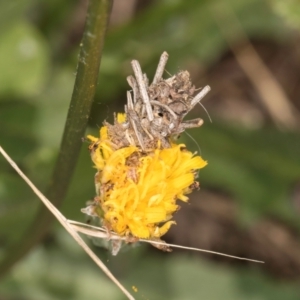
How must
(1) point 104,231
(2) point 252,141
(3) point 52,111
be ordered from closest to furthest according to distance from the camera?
(1) point 104,231, (3) point 52,111, (2) point 252,141

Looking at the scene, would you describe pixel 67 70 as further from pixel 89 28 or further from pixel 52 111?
pixel 89 28

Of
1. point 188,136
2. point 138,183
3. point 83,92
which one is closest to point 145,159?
point 138,183

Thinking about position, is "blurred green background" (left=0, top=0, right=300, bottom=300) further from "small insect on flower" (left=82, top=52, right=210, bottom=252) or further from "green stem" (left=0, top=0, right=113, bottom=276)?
"small insect on flower" (left=82, top=52, right=210, bottom=252)

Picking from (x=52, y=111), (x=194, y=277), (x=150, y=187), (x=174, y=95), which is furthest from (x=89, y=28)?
(x=194, y=277)

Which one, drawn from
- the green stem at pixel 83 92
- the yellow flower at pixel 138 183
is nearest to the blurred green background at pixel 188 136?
the green stem at pixel 83 92

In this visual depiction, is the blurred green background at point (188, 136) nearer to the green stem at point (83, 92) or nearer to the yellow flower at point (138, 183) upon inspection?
the green stem at point (83, 92)

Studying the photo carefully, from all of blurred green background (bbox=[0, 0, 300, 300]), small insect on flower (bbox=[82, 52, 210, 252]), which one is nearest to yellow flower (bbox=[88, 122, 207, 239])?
small insect on flower (bbox=[82, 52, 210, 252])

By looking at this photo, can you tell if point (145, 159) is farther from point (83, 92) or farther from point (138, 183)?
point (83, 92)

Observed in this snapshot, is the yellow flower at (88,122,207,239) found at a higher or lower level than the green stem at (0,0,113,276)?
lower
